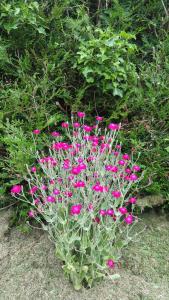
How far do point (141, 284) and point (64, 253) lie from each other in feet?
2.02

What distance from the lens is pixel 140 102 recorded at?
3.55 m

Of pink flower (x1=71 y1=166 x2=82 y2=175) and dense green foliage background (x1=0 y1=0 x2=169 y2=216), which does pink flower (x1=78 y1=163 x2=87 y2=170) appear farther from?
dense green foliage background (x1=0 y1=0 x2=169 y2=216)

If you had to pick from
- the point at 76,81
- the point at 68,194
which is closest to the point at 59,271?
the point at 68,194

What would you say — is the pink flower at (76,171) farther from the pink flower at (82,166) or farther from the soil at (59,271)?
the soil at (59,271)

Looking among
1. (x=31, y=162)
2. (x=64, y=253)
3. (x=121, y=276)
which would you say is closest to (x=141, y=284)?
(x=121, y=276)

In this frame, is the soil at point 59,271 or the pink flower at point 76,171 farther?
the soil at point 59,271

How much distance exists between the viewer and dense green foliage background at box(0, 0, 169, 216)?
3357 mm

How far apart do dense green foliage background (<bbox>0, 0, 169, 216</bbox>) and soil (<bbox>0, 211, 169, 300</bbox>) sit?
45 centimetres

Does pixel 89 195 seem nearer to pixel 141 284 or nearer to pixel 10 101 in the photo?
pixel 141 284

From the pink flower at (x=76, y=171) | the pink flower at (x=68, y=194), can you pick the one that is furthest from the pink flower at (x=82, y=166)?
the pink flower at (x=68, y=194)

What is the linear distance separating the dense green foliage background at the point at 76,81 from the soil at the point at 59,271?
0.45 meters

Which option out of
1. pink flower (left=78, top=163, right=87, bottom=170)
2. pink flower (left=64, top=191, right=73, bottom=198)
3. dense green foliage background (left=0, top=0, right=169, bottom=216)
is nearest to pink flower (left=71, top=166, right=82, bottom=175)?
pink flower (left=78, top=163, right=87, bottom=170)

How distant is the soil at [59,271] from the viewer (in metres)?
2.55

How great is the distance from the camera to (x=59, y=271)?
9.00ft
